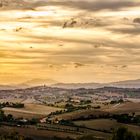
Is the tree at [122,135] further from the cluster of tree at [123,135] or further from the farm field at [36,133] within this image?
the farm field at [36,133]

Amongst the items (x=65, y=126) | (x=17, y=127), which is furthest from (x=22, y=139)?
(x=65, y=126)

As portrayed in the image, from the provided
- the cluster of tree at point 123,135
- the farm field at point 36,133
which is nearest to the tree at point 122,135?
the cluster of tree at point 123,135

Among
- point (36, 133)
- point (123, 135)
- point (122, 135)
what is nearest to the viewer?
point (123, 135)

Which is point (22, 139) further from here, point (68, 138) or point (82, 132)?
point (82, 132)

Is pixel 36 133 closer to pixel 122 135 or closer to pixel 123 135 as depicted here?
pixel 122 135

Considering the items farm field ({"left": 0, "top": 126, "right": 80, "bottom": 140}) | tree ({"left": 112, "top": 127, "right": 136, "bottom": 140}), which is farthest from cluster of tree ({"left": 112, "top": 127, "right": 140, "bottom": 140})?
farm field ({"left": 0, "top": 126, "right": 80, "bottom": 140})

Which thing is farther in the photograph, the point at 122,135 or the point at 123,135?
the point at 122,135

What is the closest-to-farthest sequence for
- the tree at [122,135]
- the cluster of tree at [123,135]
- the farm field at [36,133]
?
the cluster of tree at [123,135]
the tree at [122,135]
the farm field at [36,133]

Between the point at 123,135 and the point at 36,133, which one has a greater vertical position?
the point at 123,135

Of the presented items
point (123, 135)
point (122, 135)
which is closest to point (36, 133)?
point (122, 135)

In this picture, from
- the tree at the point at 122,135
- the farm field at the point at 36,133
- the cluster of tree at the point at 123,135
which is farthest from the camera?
the farm field at the point at 36,133

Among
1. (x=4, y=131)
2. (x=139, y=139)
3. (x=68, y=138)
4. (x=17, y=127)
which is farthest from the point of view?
(x=17, y=127)
